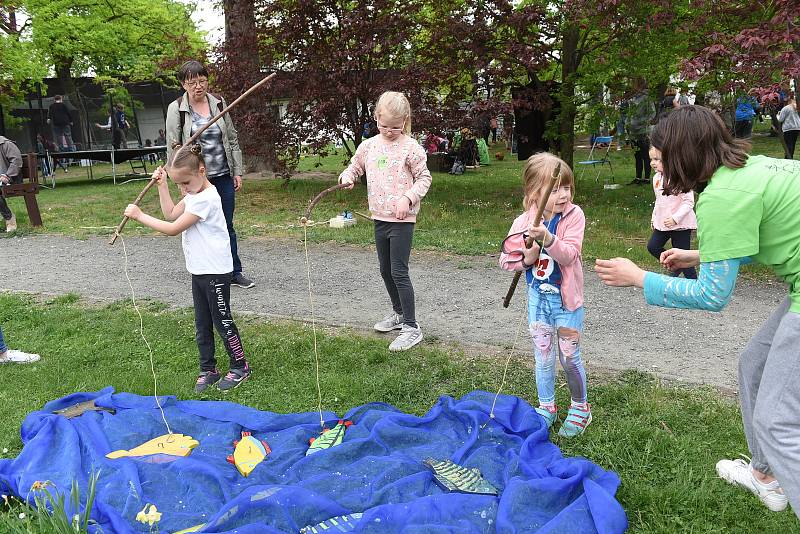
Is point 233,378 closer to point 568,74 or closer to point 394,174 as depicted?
point 394,174

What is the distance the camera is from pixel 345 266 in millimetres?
7238

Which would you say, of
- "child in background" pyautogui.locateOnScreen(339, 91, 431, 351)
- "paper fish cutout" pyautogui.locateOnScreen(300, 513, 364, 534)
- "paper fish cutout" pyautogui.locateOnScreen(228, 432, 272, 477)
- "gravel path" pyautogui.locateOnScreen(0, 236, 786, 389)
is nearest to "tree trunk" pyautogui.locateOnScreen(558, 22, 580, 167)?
"gravel path" pyautogui.locateOnScreen(0, 236, 786, 389)

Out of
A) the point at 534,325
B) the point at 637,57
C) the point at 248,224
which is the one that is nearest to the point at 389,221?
the point at 534,325

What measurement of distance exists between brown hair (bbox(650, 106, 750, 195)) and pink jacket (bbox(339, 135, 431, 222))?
2194 millimetres

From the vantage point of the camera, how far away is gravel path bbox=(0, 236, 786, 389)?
4.55 meters

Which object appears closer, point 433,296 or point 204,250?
point 204,250

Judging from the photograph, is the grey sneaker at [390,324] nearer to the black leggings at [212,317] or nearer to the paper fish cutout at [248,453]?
the black leggings at [212,317]

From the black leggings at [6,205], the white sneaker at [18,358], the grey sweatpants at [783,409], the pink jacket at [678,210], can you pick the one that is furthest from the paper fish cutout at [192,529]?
the black leggings at [6,205]

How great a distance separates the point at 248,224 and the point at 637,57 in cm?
622

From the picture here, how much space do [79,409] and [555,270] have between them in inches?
111

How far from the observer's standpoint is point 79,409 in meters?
3.85

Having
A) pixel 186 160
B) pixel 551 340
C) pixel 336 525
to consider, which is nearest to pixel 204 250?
pixel 186 160

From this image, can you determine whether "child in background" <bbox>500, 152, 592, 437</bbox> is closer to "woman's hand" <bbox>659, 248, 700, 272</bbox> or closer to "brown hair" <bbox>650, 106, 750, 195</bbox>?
"woman's hand" <bbox>659, 248, 700, 272</bbox>

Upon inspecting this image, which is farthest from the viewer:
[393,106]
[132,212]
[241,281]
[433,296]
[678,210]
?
[241,281]
